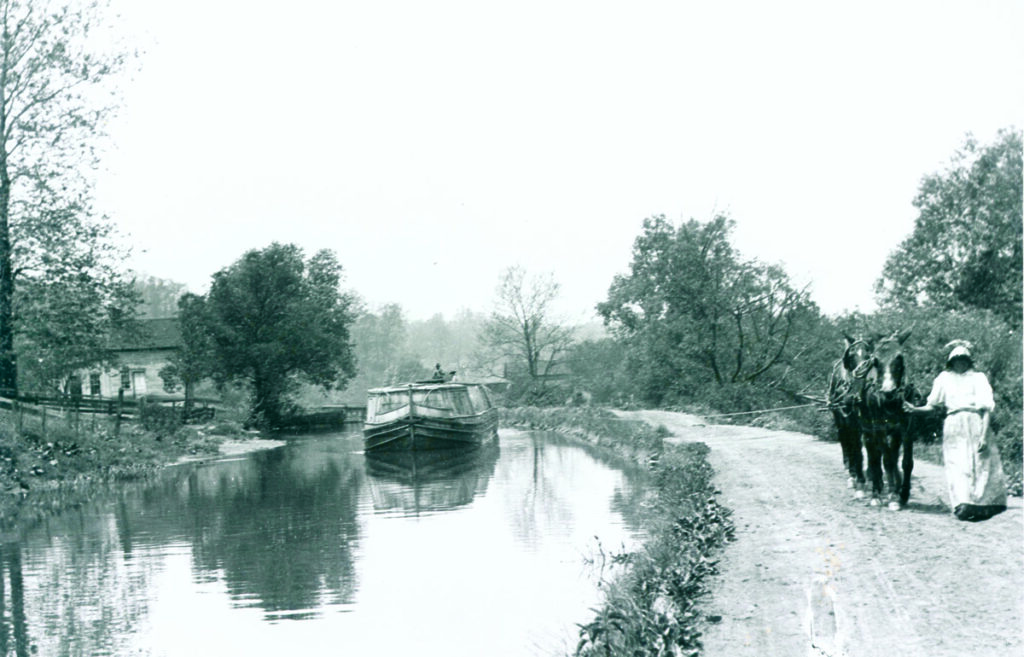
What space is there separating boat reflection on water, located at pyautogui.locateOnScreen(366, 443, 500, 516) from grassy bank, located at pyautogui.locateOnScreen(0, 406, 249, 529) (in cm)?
592

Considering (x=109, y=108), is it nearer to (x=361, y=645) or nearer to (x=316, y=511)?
(x=316, y=511)

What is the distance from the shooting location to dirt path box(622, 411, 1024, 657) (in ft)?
21.9

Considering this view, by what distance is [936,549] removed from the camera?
862 centimetres

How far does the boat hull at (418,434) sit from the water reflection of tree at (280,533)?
3865mm

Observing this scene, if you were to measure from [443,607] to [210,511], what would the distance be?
33.2 ft

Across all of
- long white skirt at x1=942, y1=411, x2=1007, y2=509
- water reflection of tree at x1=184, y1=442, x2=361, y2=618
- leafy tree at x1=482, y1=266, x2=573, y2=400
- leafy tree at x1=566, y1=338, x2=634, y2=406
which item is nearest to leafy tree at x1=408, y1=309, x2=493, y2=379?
leafy tree at x1=482, y1=266, x2=573, y2=400

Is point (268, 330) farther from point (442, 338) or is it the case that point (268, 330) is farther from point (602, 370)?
point (442, 338)

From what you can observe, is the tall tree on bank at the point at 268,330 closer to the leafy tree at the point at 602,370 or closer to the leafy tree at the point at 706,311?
Answer: the leafy tree at the point at 602,370

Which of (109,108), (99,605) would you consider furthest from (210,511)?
(109,108)

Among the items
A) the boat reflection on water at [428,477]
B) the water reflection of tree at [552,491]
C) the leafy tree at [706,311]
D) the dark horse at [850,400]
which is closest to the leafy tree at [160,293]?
the leafy tree at [706,311]

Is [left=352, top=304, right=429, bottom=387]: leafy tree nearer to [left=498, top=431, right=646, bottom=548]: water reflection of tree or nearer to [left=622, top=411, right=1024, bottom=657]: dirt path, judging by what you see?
[left=498, top=431, right=646, bottom=548]: water reflection of tree

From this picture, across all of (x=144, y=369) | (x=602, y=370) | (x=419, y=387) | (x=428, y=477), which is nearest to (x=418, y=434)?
(x=419, y=387)

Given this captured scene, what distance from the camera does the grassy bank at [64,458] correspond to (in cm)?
2170

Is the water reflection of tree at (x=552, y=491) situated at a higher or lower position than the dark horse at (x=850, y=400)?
lower
